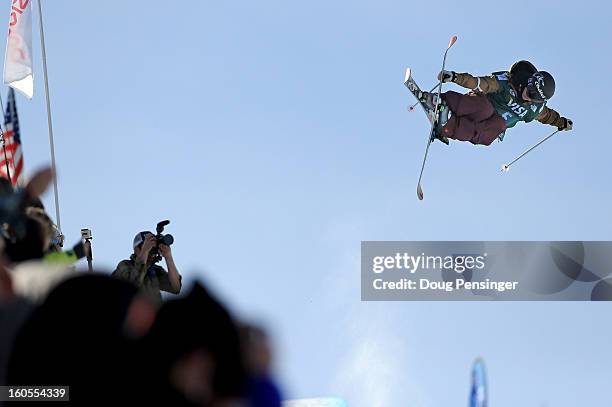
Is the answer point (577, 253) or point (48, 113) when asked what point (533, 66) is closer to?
point (48, 113)

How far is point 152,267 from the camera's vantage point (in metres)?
8.41

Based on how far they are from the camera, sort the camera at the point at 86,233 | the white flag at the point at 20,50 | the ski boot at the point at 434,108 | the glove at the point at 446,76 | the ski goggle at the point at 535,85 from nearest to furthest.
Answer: the camera at the point at 86,233, the glove at the point at 446,76, the ski goggle at the point at 535,85, the ski boot at the point at 434,108, the white flag at the point at 20,50

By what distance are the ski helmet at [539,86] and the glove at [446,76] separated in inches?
69.2

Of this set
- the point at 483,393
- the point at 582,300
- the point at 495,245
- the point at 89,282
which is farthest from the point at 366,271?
the point at 89,282

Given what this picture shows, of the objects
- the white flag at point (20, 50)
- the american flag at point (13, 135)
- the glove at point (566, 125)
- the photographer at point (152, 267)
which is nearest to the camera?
the american flag at point (13, 135)

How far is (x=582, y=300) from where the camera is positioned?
26.4 metres

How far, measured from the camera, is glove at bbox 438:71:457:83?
15133 millimetres

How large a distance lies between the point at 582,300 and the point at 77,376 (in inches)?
957

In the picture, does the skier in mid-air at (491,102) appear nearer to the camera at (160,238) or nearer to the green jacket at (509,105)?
the green jacket at (509,105)

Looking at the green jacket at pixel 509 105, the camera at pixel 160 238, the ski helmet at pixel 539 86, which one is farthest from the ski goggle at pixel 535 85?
the camera at pixel 160 238

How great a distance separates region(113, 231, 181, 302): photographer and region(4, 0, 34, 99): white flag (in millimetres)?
9371

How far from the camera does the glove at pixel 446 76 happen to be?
15.1 m

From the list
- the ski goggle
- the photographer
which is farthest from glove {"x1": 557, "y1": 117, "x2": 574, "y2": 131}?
the photographer

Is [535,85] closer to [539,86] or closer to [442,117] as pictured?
[539,86]
